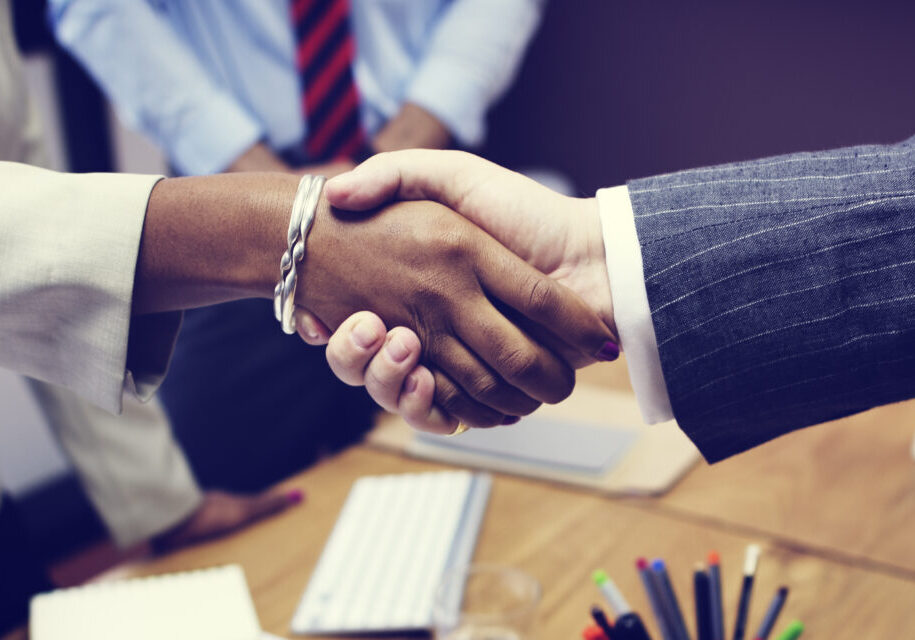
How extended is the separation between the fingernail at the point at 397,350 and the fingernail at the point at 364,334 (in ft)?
0.05

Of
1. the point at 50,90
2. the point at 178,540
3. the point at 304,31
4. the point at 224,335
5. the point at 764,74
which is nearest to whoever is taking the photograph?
Answer: the point at 178,540

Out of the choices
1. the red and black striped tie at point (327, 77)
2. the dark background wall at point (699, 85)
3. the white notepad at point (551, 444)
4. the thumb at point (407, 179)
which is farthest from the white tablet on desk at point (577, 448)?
the dark background wall at point (699, 85)

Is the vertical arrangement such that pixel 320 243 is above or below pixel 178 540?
above

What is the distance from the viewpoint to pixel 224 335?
129 centimetres

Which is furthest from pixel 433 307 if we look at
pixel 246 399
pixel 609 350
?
pixel 246 399

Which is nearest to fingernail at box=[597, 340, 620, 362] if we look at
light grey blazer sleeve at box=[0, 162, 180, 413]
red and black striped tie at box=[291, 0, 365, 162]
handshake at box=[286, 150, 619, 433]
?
handshake at box=[286, 150, 619, 433]

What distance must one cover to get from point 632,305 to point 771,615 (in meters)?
0.28

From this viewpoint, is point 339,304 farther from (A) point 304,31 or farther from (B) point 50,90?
(B) point 50,90

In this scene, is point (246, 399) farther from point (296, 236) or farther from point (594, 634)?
point (594, 634)

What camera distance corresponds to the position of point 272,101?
5.02 ft

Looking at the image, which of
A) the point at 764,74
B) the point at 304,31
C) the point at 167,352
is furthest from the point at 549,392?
the point at 764,74

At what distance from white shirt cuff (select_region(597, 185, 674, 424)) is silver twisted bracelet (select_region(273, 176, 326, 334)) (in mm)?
263

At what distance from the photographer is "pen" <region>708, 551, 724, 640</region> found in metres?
0.63

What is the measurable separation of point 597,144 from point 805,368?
183 centimetres
